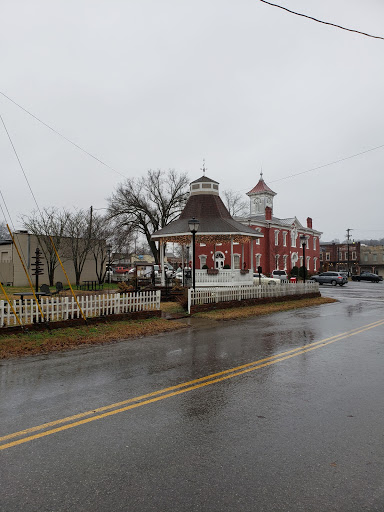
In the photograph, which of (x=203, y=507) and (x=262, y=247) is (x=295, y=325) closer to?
(x=203, y=507)

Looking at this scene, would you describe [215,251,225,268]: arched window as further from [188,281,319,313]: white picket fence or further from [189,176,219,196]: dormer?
[188,281,319,313]: white picket fence

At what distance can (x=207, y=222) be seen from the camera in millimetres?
22891

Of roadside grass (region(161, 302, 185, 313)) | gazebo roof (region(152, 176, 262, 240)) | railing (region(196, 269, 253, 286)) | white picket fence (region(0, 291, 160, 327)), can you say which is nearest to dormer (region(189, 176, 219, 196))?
gazebo roof (region(152, 176, 262, 240))

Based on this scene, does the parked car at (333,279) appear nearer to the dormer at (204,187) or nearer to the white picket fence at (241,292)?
the white picket fence at (241,292)

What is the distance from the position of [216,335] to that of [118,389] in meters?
5.41

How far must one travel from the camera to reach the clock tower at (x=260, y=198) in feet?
195

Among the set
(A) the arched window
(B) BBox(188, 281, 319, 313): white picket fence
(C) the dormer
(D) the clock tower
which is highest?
(D) the clock tower

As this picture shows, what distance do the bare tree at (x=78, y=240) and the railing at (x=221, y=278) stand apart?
15.7 m

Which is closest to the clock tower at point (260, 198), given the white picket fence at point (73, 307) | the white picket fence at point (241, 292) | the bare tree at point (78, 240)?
the bare tree at point (78, 240)

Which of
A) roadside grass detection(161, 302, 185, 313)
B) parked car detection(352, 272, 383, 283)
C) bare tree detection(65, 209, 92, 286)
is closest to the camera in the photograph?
roadside grass detection(161, 302, 185, 313)

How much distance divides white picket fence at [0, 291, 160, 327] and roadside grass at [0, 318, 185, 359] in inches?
18.3

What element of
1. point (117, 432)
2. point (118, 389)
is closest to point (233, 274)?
point (118, 389)

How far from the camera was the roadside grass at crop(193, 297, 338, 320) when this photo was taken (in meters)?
14.7

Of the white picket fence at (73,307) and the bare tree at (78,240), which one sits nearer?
the white picket fence at (73,307)
